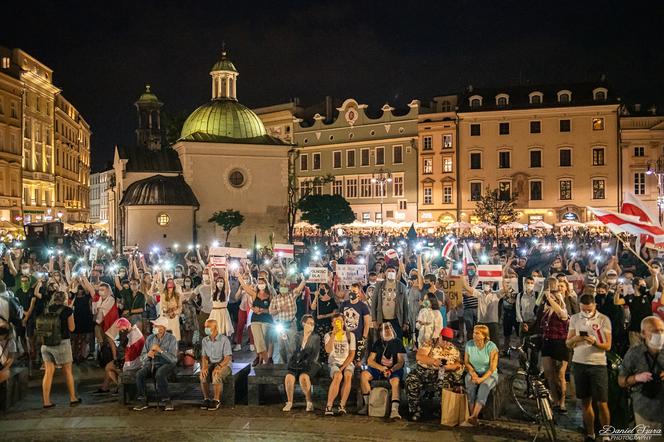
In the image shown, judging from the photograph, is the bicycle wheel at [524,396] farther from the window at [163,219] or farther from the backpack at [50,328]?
the window at [163,219]

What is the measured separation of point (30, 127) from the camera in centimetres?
6144

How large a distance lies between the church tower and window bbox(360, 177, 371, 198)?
67.3ft

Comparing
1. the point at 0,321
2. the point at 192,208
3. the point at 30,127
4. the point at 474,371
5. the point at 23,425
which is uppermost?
the point at 30,127

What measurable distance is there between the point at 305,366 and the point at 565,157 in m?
53.6

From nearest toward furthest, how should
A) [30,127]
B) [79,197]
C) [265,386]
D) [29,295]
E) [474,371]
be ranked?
[474,371] → [265,386] → [29,295] → [30,127] → [79,197]

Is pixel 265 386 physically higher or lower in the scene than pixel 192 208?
lower

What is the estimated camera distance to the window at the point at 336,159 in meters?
67.2

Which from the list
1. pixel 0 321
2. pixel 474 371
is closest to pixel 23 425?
pixel 0 321

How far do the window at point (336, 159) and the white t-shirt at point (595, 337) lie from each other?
59.5m

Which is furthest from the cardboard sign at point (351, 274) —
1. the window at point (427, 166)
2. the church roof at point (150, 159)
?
the window at point (427, 166)

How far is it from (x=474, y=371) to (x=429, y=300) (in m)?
2.29

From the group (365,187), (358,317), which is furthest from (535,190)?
(358,317)

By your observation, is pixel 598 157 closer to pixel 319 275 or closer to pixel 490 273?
pixel 490 273

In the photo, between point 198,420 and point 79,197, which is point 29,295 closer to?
point 198,420
